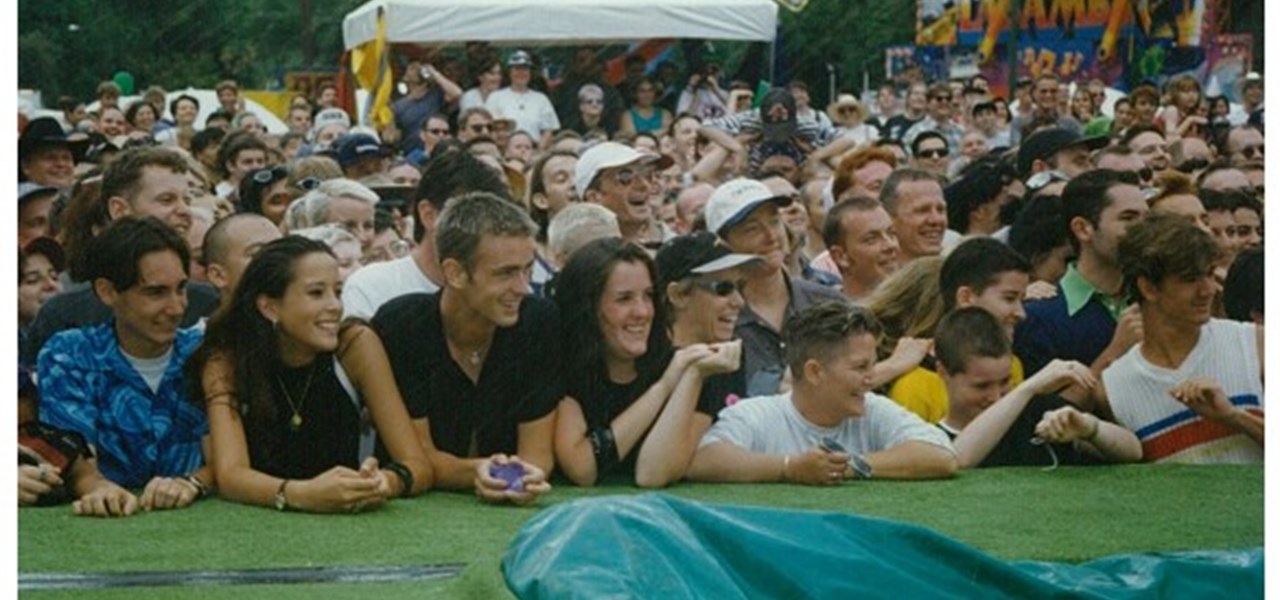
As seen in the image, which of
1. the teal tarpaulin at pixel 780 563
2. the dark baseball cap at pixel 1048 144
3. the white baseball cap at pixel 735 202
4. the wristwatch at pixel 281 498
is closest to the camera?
the teal tarpaulin at pixel 780 563

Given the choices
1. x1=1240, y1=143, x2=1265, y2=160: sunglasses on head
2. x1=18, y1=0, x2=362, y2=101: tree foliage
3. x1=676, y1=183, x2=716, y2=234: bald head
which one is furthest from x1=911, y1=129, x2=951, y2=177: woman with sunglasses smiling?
x1=18, y1=0, x2=362, y2=101: tree foliage

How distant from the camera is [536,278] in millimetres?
5016

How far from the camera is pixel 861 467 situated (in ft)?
13.4

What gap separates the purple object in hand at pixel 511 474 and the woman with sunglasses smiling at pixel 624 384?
0.62 feet

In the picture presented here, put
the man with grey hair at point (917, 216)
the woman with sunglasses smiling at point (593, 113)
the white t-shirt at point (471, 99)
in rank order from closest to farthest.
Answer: the man with grey hair at point (917, 216)
the white t-shirt at point (471, 99)
the woman with sunglasses smiling at point (593, 113)

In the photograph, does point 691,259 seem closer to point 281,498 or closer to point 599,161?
point 281,498

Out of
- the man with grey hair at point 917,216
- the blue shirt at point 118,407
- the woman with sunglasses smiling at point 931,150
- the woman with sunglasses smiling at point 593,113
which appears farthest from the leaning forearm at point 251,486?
the woman with sunglasses smiling at point 593,113

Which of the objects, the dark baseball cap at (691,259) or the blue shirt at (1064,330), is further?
the blue shirt at (1064,330)

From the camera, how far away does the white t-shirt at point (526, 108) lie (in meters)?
10.8

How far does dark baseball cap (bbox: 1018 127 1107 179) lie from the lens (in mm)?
6836

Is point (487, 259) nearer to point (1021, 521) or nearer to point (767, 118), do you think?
point (1021, 521)

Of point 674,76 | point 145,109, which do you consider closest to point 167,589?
point 145,109

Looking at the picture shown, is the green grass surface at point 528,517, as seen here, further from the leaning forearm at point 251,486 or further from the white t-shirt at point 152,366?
the white t-shirt at point 152,366

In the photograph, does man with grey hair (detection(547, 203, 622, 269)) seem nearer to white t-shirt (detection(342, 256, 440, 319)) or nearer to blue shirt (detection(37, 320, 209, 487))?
white t-shirt (detection(342, 256, 440, 319))
